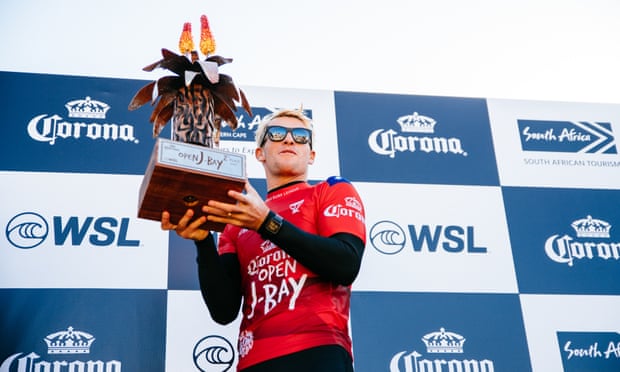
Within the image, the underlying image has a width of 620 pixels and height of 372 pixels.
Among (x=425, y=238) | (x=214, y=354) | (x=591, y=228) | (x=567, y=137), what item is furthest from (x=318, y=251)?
(x=567, y=137)

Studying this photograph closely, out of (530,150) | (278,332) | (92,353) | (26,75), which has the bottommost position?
(278,332)

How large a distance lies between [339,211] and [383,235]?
1215mm

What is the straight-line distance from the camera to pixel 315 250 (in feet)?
5.61

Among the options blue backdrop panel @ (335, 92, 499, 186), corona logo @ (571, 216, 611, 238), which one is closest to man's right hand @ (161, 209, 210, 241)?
blue backdrop panel @ (335, 92, 499, 186)

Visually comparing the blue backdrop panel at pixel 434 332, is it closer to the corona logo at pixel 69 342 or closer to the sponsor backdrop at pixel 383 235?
the sponsor backdrop at pixel 383 235

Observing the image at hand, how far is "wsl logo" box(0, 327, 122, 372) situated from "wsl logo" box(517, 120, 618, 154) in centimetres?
226

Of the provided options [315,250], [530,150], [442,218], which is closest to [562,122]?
[530,150]

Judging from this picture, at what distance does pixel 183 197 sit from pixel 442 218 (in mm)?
1746

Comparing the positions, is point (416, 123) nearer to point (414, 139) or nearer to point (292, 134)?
point (414, 139)

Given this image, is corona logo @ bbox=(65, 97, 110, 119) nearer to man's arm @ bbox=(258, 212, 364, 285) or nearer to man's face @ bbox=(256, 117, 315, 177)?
man's face @ bbox=(256, 117, 315, 177)

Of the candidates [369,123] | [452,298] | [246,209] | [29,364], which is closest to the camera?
[246,209]

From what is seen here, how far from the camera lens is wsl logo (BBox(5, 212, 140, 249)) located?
278 cm

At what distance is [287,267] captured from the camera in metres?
1.85

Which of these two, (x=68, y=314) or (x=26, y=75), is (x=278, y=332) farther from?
(x=26, y=75)
